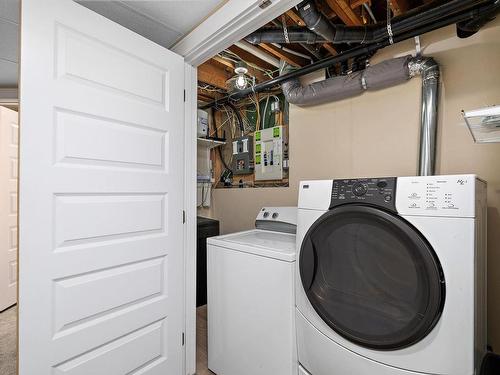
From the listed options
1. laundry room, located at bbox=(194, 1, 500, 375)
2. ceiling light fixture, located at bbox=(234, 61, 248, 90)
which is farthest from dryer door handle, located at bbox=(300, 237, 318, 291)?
ceiling light fixture, located at bbox=(234, 61, 248, 90)

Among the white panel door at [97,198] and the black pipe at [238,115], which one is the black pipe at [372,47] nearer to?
the black pipe at [238,115]

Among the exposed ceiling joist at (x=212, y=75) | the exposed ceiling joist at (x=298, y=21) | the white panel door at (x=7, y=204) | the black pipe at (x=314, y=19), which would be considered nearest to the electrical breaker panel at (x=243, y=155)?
the exposed ceiling joist at (x=212, y=75)

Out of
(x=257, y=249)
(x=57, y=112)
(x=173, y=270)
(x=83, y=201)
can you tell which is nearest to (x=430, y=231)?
(x=257, y=249)

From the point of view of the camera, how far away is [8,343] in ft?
6.61

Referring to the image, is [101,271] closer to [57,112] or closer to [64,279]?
[64,279]

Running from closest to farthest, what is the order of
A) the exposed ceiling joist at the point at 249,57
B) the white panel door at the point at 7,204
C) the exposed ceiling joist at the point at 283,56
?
the exposed ceiling joist at the point at 283,56 < the exposed ceiling joist at the point at 249,57 < the white panel door at the point at 7,204

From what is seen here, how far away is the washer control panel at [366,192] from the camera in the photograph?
998 mm

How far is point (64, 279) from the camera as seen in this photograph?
43.4 inches

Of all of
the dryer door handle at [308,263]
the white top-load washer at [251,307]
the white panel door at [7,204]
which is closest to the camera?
the dryer door handle at [308,263]

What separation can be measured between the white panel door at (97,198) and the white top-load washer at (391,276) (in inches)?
32.5

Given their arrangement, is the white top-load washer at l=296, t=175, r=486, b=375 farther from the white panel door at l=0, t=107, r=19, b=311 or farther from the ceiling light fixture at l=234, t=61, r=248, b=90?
the white panel door at l=0, t=107, r=19, b=311

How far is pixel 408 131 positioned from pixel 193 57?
1496 millimetres

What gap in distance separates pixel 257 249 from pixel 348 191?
0.60 metres

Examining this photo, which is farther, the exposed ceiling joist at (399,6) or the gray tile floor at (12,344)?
the gray tile floor at (12,344)
